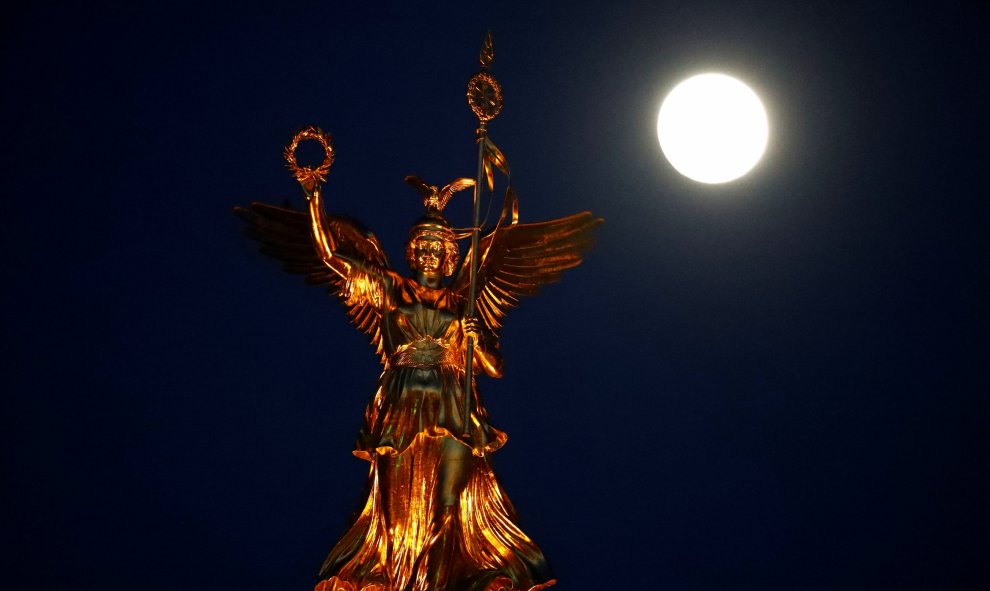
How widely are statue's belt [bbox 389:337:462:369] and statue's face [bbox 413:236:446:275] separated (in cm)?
26

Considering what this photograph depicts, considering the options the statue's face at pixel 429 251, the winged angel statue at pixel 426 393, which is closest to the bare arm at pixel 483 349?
the winged angel statue at pixel 426 393

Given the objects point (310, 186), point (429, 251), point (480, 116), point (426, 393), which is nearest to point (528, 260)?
point (429, 251)

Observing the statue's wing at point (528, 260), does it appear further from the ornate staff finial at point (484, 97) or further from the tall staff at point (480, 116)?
the ornate staff finial at point (484, 97)

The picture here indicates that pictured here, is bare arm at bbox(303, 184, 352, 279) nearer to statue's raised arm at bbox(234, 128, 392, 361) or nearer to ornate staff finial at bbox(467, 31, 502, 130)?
statue's raised arm at bbox(234, 128, 392, 361)

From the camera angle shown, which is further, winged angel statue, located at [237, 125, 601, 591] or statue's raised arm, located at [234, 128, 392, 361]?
statue's raised arm, located at [234, 128, 392, 361]

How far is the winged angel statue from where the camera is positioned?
4.79 meters

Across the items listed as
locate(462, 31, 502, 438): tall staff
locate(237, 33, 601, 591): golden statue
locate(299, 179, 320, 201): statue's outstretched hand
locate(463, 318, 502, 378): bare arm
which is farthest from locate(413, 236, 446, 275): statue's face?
locate(299, 179, 320, 201): statue's outstretched hand

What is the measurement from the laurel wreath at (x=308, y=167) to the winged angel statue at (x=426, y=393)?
0.06 feet

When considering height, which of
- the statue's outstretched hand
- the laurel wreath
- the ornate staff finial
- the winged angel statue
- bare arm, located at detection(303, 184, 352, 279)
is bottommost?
the winged angel statue

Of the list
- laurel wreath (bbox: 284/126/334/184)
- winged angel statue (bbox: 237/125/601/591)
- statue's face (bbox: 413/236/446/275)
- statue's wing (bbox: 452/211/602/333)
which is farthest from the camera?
statue's wing (bbox: 452/211/602/333)

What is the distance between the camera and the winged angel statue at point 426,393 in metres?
4.79

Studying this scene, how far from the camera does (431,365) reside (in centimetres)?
496

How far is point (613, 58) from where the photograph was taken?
6480 millimetres

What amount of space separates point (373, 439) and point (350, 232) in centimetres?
68
